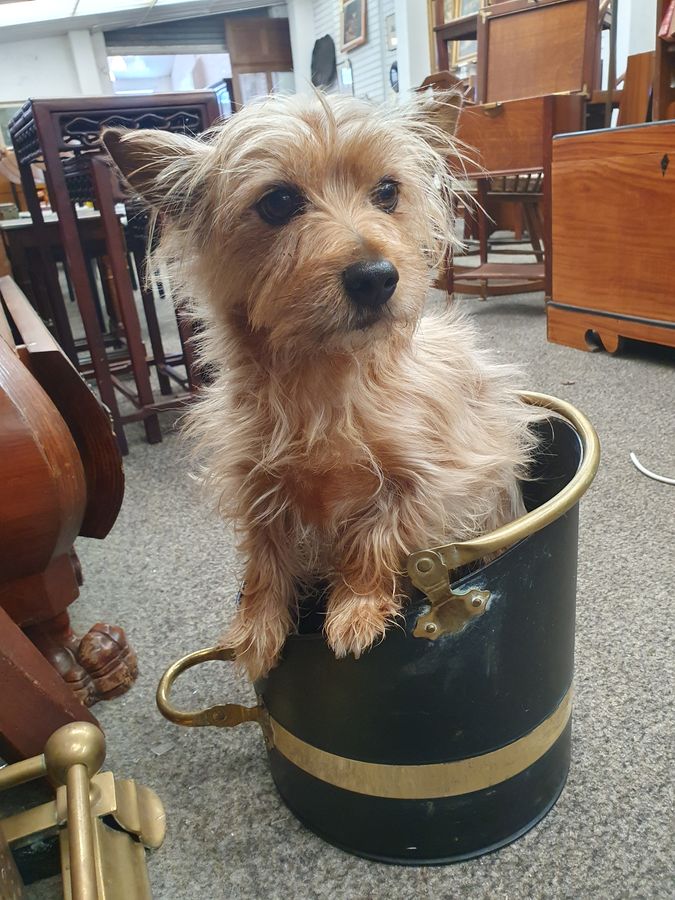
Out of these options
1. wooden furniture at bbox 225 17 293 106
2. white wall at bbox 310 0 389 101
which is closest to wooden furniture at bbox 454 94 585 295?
white wall at bbox 310 0 389 101

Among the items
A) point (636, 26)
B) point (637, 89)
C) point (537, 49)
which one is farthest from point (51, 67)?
point (637, 89)

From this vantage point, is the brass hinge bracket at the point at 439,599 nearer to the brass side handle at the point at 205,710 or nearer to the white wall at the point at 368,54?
the brass side handle at the point at 205,710

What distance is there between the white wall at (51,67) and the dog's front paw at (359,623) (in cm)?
896

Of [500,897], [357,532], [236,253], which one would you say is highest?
[236,253]

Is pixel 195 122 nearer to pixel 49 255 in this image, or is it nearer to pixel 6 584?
pixel 49 255

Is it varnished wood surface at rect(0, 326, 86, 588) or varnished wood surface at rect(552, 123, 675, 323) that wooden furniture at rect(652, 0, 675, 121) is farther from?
varnished wood surface at rect(0, 326, 86, 588)

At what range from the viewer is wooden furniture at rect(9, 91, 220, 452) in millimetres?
1724

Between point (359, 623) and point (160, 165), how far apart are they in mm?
564

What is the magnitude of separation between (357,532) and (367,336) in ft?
0.73

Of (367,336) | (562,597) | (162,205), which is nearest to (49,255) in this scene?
(162,205)

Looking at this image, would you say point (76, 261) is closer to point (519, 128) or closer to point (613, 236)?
point (613, 236)

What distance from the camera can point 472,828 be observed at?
0.79 meters

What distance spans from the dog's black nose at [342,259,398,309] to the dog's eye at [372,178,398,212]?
5.7 inches

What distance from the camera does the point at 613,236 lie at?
2.20 metres
